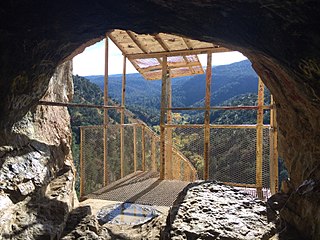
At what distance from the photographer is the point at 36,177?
3.64 metres

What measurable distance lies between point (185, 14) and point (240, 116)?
53.5 feet

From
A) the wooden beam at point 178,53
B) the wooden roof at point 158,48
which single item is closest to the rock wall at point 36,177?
the wooden roof at point 158,48

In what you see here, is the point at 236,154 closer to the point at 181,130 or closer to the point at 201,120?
the point at 181,130

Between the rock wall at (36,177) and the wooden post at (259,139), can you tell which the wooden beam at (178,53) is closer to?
the wooden post at (259,139)

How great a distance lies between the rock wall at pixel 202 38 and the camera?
2.21 meters

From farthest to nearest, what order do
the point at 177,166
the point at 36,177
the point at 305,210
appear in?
the point at 177,166 < the point at 36,177 < the point at 305,210

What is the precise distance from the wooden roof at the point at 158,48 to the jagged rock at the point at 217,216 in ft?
12.2

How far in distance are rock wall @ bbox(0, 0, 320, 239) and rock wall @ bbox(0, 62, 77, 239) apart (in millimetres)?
277

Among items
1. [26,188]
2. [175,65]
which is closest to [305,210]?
[26,188]

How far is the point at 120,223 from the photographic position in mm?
4746

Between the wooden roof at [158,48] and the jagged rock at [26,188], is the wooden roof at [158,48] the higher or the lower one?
the higher one

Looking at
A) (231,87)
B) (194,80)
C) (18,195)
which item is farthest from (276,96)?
(194,80)

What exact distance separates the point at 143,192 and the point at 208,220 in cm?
307

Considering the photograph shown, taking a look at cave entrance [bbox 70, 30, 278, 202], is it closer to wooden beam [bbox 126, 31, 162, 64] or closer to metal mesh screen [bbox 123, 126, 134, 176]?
wooden beam [bbox 126, 31, 162, 64]
